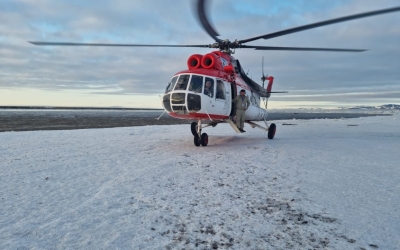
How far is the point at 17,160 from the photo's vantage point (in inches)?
263

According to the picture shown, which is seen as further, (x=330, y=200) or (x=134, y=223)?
(x=330, y=200)

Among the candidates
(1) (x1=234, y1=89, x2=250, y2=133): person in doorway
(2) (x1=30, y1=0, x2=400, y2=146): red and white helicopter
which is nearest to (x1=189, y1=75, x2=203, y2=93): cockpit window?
(2) (x1=30, y1=0, x2=400, y2=146): red and white helicopter

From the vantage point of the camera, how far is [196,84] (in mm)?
8922

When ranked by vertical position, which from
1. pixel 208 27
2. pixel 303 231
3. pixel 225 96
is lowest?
pixel 303 231

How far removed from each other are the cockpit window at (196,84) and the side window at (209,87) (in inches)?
7.7

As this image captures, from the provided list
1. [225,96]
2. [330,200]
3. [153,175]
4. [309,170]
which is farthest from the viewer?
[225,96]

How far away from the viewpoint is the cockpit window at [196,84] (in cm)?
884

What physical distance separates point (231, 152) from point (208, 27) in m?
3.62

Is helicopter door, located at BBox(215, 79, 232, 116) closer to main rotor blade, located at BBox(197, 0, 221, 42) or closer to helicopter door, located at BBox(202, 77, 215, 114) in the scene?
helicopter door, located at BBox(202, 77, 215, 114)

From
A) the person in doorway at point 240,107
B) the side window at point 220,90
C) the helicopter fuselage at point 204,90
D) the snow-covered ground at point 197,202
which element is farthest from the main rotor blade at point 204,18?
the snow-covered ground at point 197,202

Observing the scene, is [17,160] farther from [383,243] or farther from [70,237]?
[383,243]

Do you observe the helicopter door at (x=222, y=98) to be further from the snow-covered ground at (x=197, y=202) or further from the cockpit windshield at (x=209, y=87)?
the snow-covered ground at (x=197, y=202)

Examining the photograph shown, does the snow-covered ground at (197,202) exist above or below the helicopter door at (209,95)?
below

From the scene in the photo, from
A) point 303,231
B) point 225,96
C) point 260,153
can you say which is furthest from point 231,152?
point 303,231
